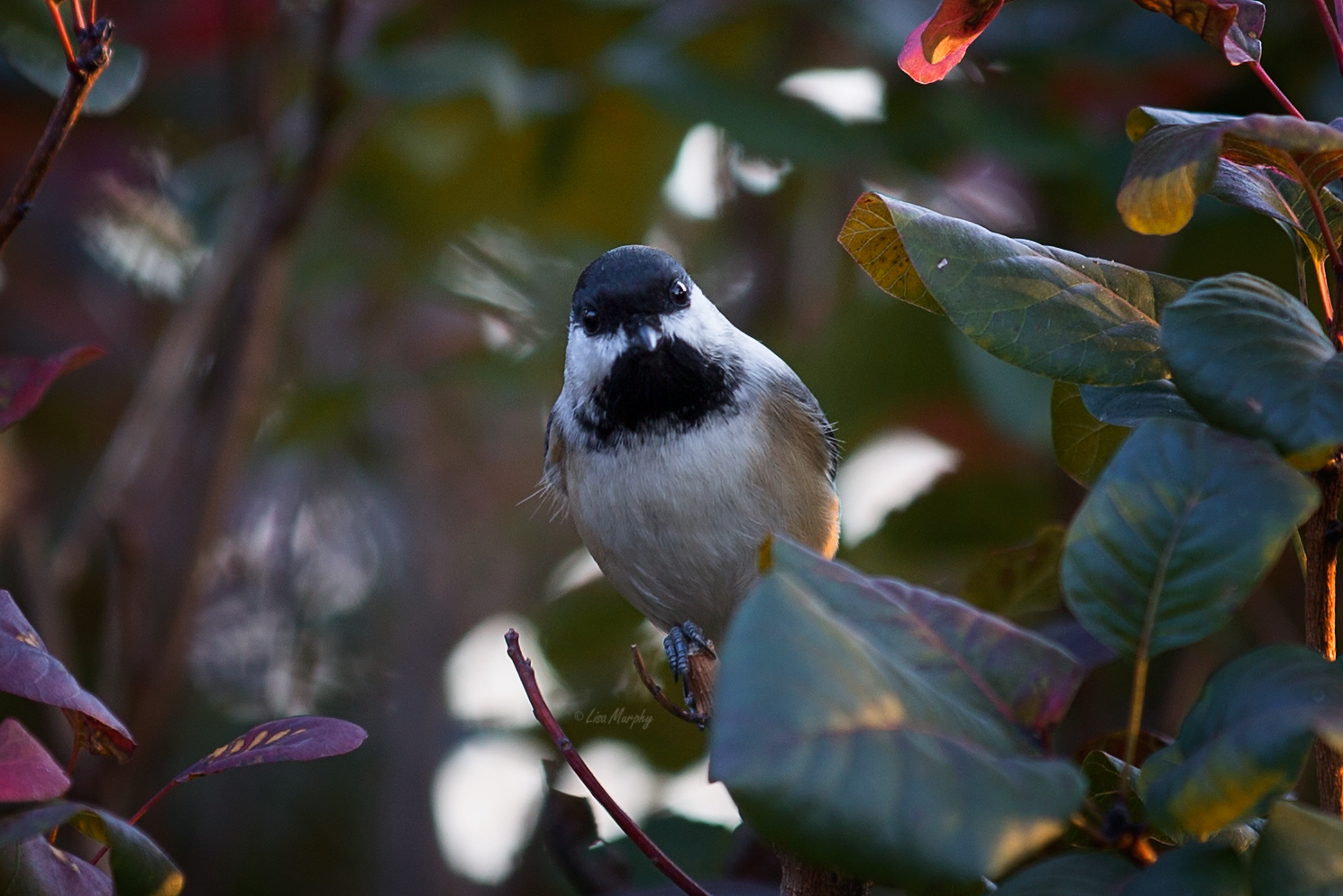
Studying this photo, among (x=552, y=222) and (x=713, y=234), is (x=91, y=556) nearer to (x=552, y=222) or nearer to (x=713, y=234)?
(x=552, y=222)

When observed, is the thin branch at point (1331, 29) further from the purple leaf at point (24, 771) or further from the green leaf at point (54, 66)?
the green leaf at point (54, 66)

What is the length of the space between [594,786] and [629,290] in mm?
1096

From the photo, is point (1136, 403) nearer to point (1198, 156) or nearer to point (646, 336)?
point (1198, 156)

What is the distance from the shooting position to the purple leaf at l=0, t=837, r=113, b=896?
0.97 meters

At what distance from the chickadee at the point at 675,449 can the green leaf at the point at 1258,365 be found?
1.08 metres

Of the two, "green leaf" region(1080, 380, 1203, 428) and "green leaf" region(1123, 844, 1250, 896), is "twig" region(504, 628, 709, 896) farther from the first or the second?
"green leaf" region(1080, 380, 1203, 428)

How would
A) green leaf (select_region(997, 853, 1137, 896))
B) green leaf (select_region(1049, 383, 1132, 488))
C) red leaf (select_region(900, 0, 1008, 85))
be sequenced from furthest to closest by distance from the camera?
green leaf (select_region(1049, 383, 1132, 488)), red leaf (select_region(900, 0, 1008, 85)), green leaf (select_region(997, 853, 1137, 896))

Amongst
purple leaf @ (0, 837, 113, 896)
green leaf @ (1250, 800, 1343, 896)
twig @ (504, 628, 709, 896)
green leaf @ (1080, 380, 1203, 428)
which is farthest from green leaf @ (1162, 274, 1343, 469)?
purple leaf @ (0, 837, 113, 896)

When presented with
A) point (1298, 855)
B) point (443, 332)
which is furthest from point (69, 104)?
point (443, 332)

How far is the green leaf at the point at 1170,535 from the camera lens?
2.57 ft

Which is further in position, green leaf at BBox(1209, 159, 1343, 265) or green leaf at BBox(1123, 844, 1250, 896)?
green leaf at BBox(1209, 159, 1343, 265)

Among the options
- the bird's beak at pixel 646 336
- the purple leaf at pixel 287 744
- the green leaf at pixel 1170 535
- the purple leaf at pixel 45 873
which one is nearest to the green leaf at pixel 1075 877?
the green leaf at pixel 1170 535

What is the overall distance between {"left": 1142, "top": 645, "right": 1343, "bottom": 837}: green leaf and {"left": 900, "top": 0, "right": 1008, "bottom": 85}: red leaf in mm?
558

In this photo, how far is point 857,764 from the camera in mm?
659
